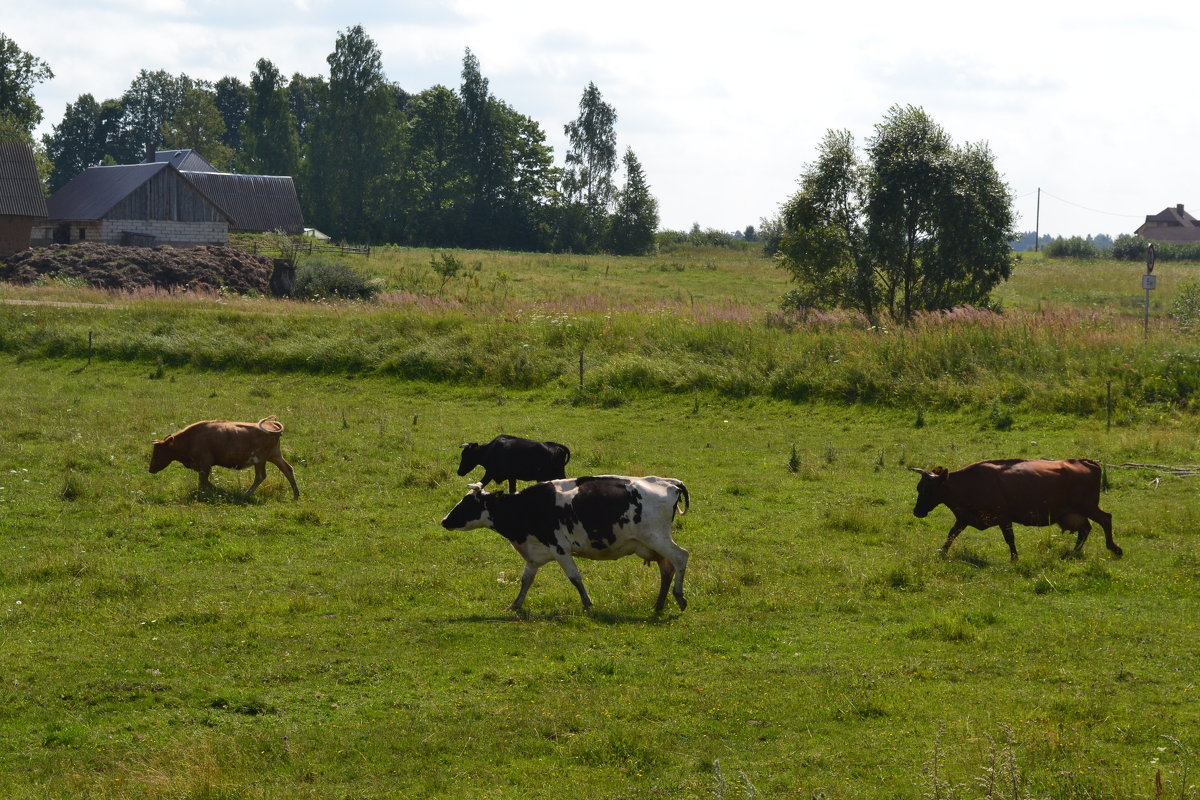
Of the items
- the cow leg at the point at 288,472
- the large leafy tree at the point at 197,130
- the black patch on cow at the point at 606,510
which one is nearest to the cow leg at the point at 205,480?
the cow leg at the point at 288,472

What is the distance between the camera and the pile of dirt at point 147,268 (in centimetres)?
5156

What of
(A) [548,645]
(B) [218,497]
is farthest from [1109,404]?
(B) [218,497]

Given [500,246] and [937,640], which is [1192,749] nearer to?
[937,640]

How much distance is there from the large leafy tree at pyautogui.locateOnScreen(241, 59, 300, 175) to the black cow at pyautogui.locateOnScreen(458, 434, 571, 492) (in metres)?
98.0

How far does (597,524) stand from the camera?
1206 cm

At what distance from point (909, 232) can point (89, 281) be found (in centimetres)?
3537

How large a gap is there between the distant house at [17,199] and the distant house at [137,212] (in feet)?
6.65

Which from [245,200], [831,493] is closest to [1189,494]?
[831,493]

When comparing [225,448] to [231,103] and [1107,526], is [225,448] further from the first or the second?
[231,103]

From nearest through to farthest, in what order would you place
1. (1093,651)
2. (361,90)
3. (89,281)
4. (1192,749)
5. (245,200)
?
(1192,749), (1093,651), (89,281), (245,200), (361,90)

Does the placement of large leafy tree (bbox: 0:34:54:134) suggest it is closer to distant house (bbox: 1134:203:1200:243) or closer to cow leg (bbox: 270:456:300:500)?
cow leg (bbox: 270:456:300:500)

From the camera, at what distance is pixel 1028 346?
92.7ft

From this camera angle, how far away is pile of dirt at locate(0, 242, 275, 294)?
51.6 metres

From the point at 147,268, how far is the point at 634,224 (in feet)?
189
